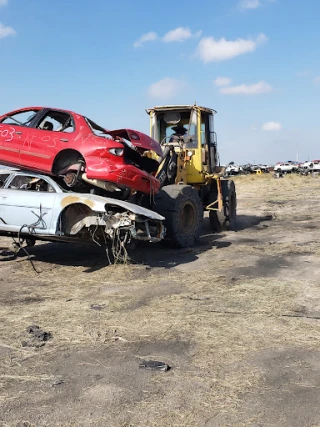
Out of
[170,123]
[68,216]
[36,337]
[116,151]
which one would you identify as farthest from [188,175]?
[36,337]

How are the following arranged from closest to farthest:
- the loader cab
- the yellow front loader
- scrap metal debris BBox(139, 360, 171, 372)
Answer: scrap metal debris BBox(139, 360, 171, 372) < the yellow front loader < the loader cab

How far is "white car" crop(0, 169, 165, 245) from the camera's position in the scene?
7.02 metres

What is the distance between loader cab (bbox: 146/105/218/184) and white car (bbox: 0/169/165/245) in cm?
373

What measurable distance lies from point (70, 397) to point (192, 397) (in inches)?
34.9

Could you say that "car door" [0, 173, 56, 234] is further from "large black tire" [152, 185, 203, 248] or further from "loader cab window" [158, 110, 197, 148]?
"loader cab window" [158, 110, 197, 148]

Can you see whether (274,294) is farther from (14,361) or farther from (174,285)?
(14,361)

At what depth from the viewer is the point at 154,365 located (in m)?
3.95

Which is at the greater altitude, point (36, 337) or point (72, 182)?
point (72, 182)

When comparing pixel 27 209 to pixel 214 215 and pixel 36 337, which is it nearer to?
pixel 36 337

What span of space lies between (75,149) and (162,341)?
406 centimetres

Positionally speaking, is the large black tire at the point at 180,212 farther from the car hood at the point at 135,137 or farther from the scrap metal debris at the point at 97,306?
the scrap metal debris at the point at 97,306

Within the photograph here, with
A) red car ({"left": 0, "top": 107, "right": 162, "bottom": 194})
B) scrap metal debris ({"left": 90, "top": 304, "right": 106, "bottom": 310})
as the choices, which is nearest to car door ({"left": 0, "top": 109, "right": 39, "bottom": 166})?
red car ({"left": 0, "top": 107, "right": 162, "bottom": 194})

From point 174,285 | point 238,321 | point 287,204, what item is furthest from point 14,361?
point 287,204

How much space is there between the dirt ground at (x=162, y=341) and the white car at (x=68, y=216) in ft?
1.99
